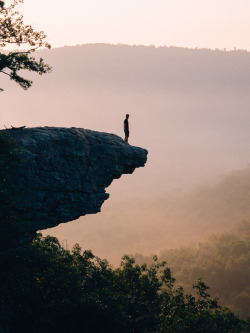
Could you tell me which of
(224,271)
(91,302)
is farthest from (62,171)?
(224,271)

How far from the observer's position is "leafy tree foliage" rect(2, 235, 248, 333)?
66.7 ft

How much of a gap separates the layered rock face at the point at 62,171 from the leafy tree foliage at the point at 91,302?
9.59ft

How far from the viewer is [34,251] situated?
918 inches

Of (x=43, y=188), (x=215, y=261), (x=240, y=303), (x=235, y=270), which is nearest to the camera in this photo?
(x=43, y=188)

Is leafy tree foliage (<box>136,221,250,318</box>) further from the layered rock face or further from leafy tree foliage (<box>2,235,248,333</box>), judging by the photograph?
the layered rock face

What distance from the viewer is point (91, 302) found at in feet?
74.5

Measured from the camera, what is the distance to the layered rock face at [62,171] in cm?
1884

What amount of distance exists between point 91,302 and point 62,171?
9.43 metres

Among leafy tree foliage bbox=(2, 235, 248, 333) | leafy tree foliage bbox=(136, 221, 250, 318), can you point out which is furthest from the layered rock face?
leafy tree foliage bbox=(136, 221, 250, 318)

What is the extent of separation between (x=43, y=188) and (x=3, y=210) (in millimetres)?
4381

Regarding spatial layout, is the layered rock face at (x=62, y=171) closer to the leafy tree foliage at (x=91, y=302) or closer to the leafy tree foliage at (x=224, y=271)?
the leafy tree foliage at (x=91, y=302)

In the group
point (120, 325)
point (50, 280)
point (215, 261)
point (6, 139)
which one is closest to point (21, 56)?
point (6, 139)

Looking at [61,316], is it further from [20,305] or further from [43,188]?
[43,188]

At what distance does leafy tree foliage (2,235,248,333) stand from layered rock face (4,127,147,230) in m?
2.92
